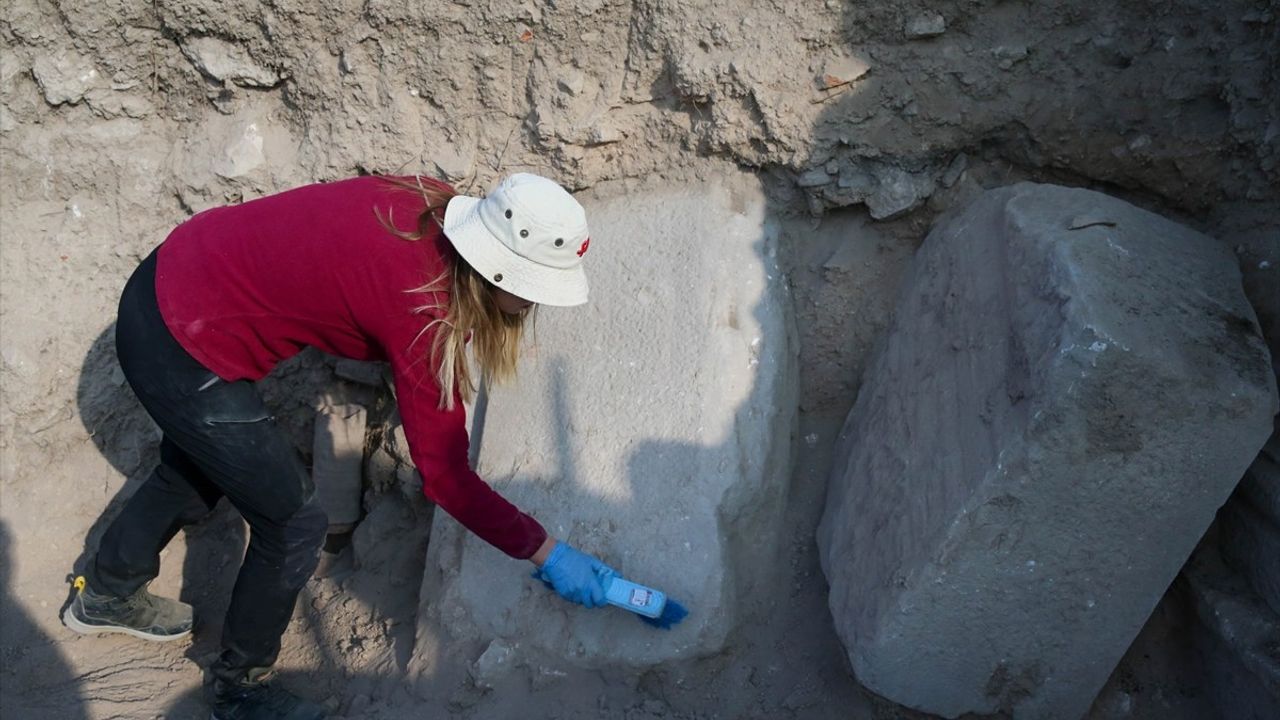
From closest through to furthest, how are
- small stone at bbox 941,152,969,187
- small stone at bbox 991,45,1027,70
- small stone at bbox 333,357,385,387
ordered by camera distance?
1. small stone at bbox 991,45,1027,70
2. small stone at bbox 941,152,969,187
3. small stone at bbox 333,357,385,387

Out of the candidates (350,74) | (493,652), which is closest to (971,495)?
(493,652)

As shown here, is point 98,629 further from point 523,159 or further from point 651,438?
point 523,159

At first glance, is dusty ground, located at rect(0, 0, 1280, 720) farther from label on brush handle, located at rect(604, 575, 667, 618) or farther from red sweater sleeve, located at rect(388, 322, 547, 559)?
red sweater sleeve, located at rect(388, 322, 547, 559)

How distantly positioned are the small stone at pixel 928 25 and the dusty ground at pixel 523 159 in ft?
0.06

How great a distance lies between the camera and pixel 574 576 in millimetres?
2041

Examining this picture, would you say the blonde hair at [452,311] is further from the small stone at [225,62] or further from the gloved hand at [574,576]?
the small stone at [225,62]

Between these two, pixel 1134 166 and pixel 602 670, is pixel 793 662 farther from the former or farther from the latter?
pixel 1134 166

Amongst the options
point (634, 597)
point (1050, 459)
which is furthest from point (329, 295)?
point (1050, 459)

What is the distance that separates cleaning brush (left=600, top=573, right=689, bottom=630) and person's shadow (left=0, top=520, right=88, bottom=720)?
1378 millimetres

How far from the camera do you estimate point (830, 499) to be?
232 cm

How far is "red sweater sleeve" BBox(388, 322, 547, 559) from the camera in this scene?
1.79m

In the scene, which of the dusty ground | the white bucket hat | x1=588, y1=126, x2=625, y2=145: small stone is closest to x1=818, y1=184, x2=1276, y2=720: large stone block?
the dusty ground

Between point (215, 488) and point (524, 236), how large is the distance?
1206mm

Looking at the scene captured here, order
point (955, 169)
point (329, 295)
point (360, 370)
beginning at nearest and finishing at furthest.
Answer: point (329, 295) → point (955, 169) → point (360, 370)
